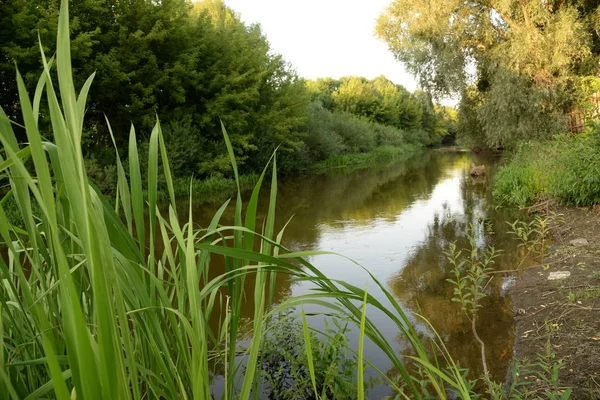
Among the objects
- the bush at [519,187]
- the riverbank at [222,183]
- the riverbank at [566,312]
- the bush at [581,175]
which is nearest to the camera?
the riverbank at [566,312]

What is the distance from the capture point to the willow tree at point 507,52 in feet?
33.8

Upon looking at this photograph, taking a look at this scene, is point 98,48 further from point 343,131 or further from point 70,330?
point 343,131

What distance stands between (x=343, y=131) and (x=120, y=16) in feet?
48.3

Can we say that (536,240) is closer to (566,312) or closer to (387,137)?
(566,312)

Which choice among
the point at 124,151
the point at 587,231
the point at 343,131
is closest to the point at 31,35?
the point at 124,151

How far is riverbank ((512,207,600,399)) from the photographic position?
86.4 inches

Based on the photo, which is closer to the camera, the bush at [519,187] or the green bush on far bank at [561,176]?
the green bush on far bank at [561,176]

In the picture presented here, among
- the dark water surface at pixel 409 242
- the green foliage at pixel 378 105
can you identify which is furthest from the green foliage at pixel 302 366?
the green foliage at pixel 378 105

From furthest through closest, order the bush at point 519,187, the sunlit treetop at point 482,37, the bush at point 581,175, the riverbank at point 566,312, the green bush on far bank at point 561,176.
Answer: the sunlit treetop at point 482,37
the bush at point 519,187
the green bush on far bank at point 561,176
the bush at point 581,175
the riverbank at point 566,312

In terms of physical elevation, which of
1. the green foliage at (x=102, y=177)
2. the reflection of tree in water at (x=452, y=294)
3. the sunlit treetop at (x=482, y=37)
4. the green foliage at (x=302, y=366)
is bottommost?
the reflection of tree in water at (x=452, y=294)

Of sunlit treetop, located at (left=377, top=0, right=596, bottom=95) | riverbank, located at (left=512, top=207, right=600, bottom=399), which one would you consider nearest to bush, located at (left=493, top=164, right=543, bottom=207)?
riverbank, located at (left=512, top=207, right=600, bottom=399)

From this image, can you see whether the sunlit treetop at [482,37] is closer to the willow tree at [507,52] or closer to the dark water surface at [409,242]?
the willow tree at [507,52]

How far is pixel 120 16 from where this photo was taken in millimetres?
12094

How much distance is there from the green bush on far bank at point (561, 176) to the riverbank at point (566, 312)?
1.30 metres
